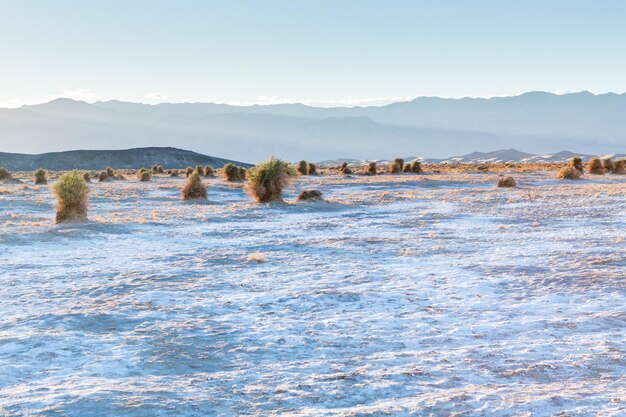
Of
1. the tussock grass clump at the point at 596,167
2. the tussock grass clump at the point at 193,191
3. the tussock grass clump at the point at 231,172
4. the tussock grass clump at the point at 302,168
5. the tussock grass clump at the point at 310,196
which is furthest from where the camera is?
the tussock grass clump at the point at 302,168

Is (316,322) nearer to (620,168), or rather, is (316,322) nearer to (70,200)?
(70,200)

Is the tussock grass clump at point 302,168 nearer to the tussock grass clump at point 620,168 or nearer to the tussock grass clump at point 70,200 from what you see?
the tussock grass clump at point 620,168

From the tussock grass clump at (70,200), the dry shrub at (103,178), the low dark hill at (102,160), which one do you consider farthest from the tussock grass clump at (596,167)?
the low dark hill at (102,160)

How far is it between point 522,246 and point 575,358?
23.6 ft

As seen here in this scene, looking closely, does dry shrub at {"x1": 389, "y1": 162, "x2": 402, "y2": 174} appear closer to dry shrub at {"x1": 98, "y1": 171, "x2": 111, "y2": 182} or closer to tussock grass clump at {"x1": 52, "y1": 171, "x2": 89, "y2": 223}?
dry shrub at {"x1": 98, "y1": 171, "x2": 111, "y2": 182}

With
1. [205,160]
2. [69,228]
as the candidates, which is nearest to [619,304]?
[69,228]

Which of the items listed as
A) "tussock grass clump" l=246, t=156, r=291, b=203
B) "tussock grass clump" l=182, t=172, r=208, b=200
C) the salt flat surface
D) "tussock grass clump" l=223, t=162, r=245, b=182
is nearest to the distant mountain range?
"tussock grass clump" l=223, t=162, r=245, b=182

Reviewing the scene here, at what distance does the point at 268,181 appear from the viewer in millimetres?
25469

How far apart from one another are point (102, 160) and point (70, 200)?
88235 millimetres

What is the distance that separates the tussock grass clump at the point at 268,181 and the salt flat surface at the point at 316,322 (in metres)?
9.04

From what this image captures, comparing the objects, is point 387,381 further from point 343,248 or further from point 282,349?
point 343,248

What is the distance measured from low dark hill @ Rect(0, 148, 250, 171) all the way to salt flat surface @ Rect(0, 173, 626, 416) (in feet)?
287

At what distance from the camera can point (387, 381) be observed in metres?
5.77

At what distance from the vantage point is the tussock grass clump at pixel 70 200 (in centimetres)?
1836
